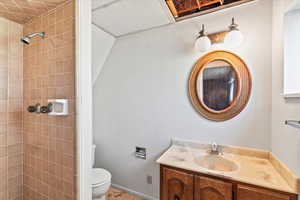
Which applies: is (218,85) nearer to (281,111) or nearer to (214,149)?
(281,111)

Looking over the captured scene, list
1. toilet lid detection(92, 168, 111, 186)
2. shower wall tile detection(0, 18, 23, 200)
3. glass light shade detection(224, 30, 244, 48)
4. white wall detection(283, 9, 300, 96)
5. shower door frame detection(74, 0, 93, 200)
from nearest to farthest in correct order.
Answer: shower door frame detection(74, 0, 93, 200), white wall detection(283, 9, 300, 96), shower wall tile detection(0, 18, 23, 200), glass light shade detection(224, 30, 244, 48), toilet lid detection(92, 168, 111, 186)

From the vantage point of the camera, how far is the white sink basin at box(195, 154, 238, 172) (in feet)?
4.38

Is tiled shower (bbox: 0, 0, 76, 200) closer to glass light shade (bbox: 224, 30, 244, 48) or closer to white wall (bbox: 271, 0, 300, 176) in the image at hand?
glass light shade (bbox: 224, 30, 244, 48)

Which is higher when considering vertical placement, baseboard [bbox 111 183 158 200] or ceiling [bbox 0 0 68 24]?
ceiling [bbox 0 0 68 24]

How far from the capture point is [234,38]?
129cm

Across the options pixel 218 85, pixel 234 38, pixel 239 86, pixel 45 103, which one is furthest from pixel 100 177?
pixel 234 38

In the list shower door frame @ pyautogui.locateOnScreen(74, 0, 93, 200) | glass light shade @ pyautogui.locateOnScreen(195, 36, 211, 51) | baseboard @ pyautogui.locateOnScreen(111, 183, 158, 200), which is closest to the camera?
shower door frame @ pyautogui.locateOnScreen(74, 0, 93, 200)

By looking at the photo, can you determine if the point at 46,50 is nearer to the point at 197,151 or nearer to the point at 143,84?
the point at 143,84

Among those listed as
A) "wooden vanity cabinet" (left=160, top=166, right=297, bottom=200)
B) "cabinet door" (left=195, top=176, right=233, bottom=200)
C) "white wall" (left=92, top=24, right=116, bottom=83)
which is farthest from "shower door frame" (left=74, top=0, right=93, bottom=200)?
"white wall" (left=92, top=24, right=116, bottom=83)

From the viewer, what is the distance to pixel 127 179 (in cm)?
200

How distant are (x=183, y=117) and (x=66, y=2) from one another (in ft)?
4.98

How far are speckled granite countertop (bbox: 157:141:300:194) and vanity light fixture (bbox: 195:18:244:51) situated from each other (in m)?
1.08

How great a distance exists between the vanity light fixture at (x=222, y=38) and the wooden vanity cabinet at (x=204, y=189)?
1239 mm

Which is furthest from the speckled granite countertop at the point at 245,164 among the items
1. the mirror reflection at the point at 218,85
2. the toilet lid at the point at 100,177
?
the toilet lid at the point at 100,177
